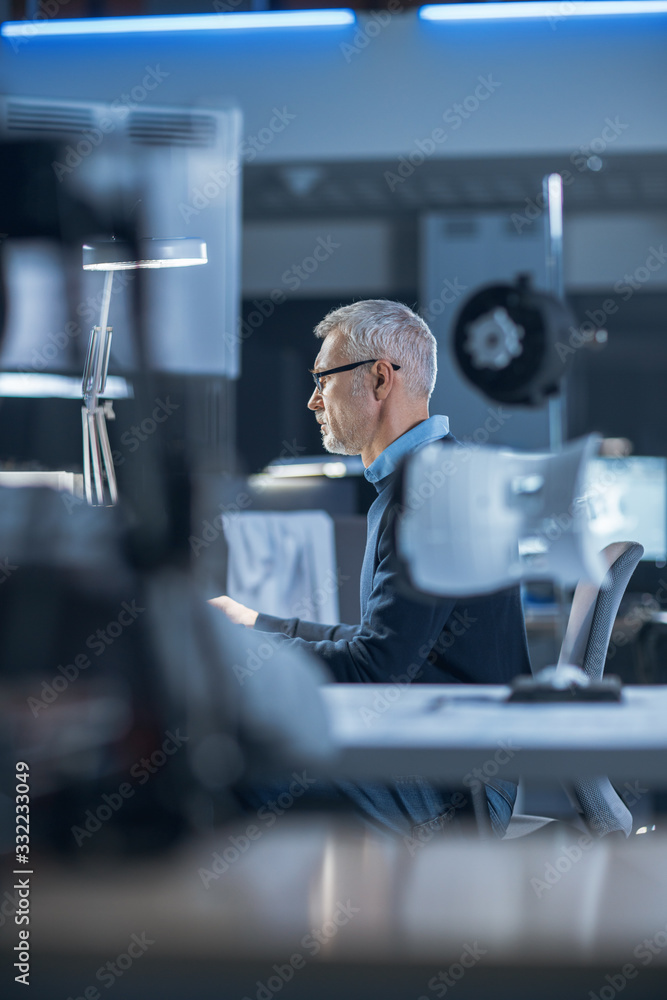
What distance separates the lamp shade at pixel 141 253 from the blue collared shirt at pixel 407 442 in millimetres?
471

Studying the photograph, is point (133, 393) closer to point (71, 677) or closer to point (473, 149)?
point (71, 677)

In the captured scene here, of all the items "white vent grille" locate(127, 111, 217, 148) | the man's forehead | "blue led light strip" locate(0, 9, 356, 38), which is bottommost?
the man's forehead

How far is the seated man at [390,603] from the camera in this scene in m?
1.39

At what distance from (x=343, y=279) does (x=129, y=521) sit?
17.9ft

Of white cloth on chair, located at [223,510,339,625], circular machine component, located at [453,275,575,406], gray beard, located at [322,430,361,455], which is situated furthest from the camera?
circular machine component, located at [453,275,575,406]

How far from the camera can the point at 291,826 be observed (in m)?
0.73

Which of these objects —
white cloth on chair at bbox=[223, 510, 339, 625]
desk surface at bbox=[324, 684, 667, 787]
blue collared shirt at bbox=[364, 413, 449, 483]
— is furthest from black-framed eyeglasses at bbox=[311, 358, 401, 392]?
white cloth on chair at bbox=[223, 510, 339, 625]

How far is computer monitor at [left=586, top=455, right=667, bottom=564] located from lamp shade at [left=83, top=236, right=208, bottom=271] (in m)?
2.19

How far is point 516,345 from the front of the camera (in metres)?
2.93

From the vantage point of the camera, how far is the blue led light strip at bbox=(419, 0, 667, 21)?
3.98 meters

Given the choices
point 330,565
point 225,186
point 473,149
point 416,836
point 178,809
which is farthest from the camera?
point 473,149

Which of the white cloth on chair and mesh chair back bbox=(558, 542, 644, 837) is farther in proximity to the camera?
the white cloth on chair

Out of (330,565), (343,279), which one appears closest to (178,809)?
(330,565)

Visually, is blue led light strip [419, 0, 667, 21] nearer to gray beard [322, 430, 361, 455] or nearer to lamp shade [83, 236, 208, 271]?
gray beard [322, 430, 361, 455]
